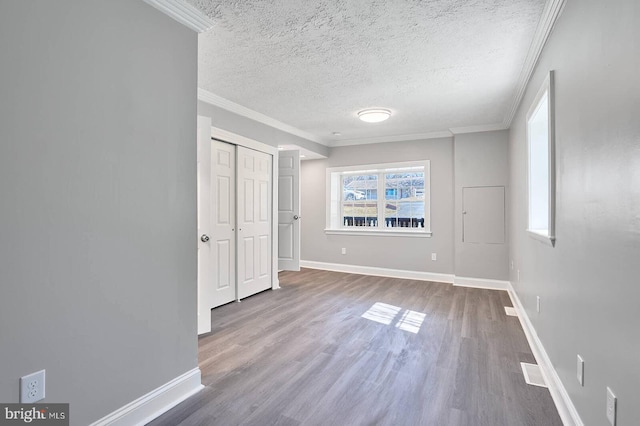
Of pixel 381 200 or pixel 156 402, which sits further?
pixel 381 200

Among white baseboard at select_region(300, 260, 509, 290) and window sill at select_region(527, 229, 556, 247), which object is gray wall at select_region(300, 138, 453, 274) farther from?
window sill at select_region(527, 229, 556, 247)

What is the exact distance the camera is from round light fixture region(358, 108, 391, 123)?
4.20 metres

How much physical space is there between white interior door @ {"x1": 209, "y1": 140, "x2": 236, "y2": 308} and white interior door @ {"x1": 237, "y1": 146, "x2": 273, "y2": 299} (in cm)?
9

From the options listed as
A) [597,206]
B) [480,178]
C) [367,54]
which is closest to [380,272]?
[480,178]

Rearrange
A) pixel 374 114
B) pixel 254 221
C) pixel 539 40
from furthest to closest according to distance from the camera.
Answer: pixel 254 221 < pixel 374 114 < pixel 539 40

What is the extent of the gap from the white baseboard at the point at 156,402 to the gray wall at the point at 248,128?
2725mm

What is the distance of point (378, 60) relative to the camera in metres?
2.82

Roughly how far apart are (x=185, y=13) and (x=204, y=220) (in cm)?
170

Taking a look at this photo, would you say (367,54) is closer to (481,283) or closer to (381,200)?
(381,200)

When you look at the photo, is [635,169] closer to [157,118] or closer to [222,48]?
[157,118]

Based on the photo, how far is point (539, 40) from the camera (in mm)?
2395

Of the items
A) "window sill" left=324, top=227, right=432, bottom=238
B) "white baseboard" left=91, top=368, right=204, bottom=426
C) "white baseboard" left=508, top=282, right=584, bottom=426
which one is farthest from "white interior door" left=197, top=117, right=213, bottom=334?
"window sill" left=324, top=227, right=432, bottom=238

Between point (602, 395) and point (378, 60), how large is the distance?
2631 mm

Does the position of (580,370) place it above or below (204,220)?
below
